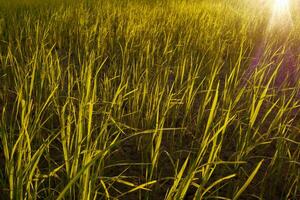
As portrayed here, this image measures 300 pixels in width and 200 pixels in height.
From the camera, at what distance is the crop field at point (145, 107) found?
90cm

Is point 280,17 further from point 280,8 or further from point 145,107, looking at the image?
point 145,107

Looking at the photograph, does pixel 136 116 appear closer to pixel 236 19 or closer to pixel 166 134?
pixel 166 134

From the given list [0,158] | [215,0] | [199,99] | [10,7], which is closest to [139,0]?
[215,0]

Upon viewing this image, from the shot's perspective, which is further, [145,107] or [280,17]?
[280,17]

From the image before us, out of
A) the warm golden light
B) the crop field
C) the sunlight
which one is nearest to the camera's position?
the crop field

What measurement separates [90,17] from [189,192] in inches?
99.4

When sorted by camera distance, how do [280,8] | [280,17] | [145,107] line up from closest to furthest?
[145,107] → [280,17] → [280,8]

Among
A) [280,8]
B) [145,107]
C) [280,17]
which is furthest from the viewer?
Answer: [280,8]

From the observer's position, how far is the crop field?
2.96ft

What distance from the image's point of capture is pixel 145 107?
1625 mm

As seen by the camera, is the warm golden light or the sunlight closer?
the sunlight

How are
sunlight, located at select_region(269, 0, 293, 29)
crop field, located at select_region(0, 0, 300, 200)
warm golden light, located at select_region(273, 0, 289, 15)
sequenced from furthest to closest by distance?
1. warm golden light, located at select_region(273, 0, 289, 15)
2. sunlight, located at select_region(269, 0, 293, 29)
3. crop field, located at select_region(0, 0, 300, 200)

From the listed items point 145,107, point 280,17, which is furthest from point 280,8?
point 145,107

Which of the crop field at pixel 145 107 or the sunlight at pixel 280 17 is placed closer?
the crop field at pixel 145 107
